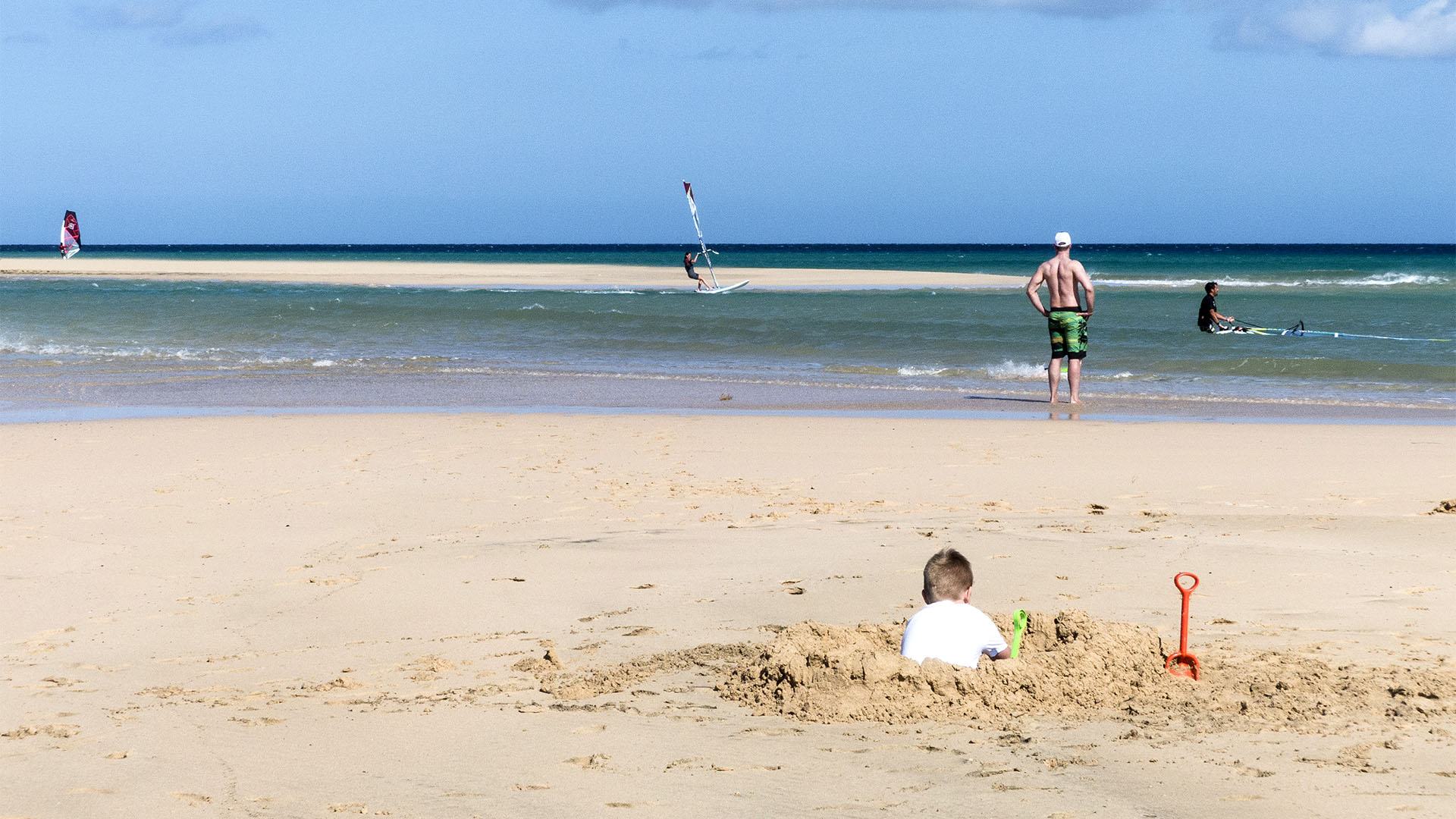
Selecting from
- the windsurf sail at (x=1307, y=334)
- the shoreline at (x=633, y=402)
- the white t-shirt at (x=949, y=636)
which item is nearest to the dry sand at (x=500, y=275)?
the windsurf sail at (x=1307, y=334)

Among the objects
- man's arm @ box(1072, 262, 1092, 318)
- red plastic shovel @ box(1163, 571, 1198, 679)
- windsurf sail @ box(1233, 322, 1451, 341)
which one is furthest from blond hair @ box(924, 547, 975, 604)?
windsurf sail @ box(1233, 322, 1451, 341)

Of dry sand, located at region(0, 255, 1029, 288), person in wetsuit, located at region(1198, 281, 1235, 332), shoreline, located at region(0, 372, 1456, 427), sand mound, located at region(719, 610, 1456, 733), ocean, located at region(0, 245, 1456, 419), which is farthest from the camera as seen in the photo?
dry sand, located at region(0, 255, 1029, 288)

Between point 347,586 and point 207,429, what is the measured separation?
5.54 metres

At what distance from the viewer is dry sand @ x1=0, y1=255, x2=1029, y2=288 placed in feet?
157

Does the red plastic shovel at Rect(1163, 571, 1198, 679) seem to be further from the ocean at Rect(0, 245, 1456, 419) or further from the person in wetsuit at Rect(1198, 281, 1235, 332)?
the person in wetsuit at Rect(1198, 281, 1235, 332)

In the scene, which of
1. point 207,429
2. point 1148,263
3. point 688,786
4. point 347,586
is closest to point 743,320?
point 207,429

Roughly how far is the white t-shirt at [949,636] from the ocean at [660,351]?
848 cm

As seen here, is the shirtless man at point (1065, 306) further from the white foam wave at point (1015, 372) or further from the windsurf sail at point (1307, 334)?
the windsurf sail at point (1307, 334)

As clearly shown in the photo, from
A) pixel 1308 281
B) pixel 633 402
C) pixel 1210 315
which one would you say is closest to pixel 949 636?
pixel 633 402

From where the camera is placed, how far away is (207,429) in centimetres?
1036

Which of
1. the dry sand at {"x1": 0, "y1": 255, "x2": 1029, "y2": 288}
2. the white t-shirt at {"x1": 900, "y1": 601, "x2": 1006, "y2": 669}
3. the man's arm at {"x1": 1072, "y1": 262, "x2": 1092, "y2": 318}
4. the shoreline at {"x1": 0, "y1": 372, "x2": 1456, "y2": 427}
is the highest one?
the dry sand at {"x1": 0, "y1": 255, "x2": 1029, "y2": 288}

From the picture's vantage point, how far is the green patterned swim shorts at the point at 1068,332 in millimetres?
12141

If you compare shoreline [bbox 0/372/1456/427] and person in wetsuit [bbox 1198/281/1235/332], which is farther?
person in wetsuit [bbox 1198/281/1235/332]

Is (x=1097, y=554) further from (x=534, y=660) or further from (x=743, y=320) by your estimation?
(x=743, y=320)
